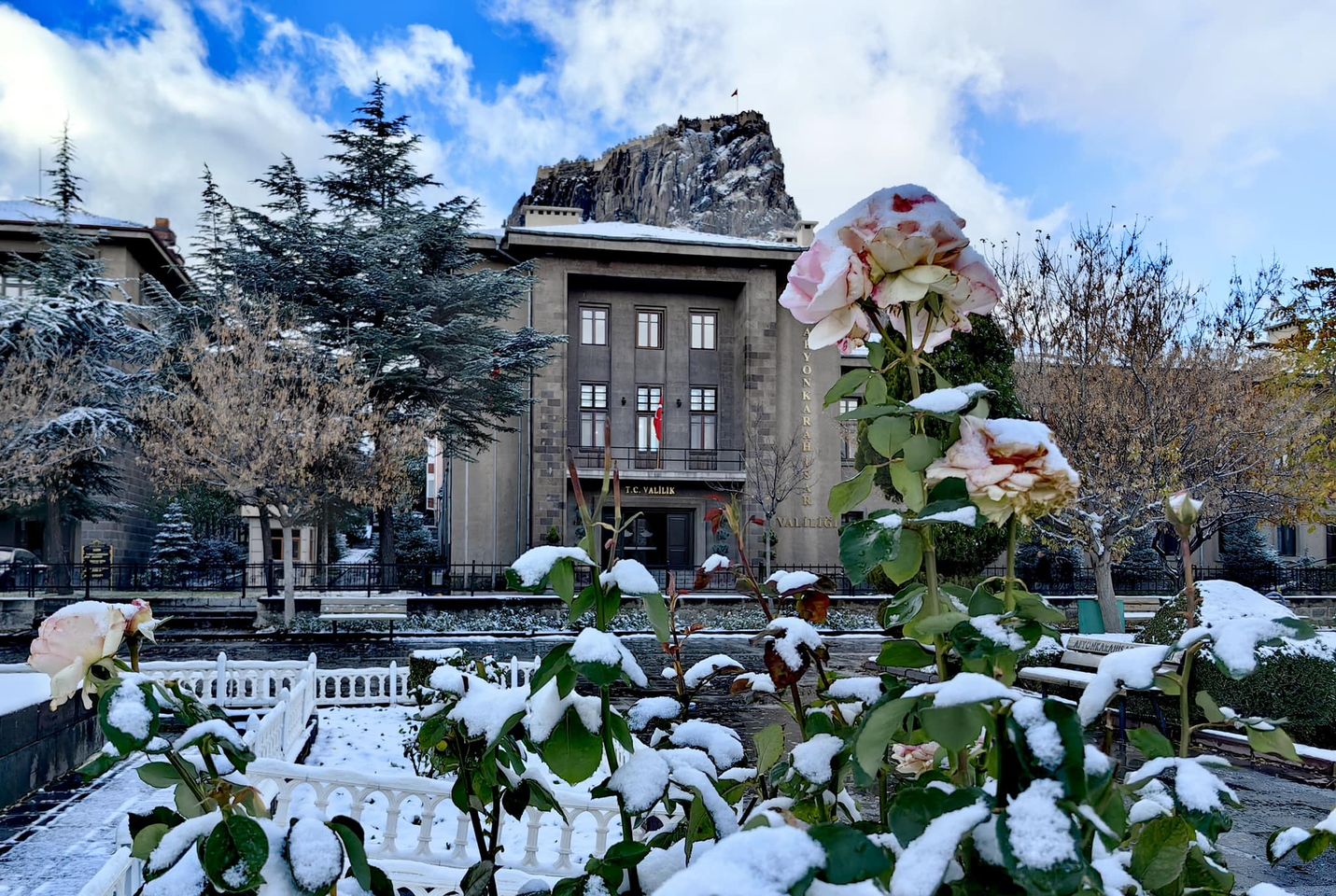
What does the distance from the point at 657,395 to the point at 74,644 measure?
3047 cm

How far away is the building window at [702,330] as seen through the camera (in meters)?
32.2

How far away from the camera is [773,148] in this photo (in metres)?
83.1

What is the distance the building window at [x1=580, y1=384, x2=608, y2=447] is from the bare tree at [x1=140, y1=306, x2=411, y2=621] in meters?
8.94

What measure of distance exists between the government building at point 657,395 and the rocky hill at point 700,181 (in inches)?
1924

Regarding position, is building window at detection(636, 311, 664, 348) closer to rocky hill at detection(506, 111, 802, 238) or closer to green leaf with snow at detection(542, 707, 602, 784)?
green leaf with snow at detection(542, 707, 602, 784)

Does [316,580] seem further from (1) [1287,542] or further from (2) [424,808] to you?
(1) [1287,542]

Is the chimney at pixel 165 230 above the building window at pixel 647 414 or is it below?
above

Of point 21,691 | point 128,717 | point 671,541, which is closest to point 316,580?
point 671,541

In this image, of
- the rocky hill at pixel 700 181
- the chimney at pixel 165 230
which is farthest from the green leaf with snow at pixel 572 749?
the rocky hill at pixel 700 181

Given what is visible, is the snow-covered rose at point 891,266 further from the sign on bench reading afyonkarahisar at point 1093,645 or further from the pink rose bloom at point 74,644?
the sign on bench reading afyonkarahisar at point 1093,645

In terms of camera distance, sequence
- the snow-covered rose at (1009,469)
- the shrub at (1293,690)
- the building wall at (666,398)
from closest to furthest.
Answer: the snow-covered rose at (1009,469), the shrub at (1293,690), the building wall at (666,398)

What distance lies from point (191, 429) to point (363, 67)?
12147mm

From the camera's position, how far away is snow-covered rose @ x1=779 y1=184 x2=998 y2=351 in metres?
1.31

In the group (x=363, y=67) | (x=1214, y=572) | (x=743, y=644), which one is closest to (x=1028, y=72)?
(x=743, y=644)
